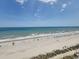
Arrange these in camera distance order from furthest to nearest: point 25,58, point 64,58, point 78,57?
point 25,58 → point 78,57 → point 64,58

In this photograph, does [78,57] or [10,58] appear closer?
[78,57]

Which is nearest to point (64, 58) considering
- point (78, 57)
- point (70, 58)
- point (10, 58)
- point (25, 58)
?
point (70, 58)

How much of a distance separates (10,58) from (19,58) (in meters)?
0.71

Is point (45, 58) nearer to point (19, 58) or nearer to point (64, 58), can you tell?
point (64, 58)

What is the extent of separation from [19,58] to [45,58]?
10.5 ft

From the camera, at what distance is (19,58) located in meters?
14.0

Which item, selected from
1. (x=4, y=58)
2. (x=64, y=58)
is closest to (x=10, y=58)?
(x=4, y=58)

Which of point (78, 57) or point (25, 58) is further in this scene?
point (25, 58)

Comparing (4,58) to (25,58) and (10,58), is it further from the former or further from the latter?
(25,58)

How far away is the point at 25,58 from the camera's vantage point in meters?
13.8

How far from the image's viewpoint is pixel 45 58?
37.4 feet

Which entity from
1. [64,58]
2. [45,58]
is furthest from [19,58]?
[64,58]

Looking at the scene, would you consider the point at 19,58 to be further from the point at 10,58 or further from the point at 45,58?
the point at 45,58

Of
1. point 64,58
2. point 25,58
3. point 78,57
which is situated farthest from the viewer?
point 25,58
